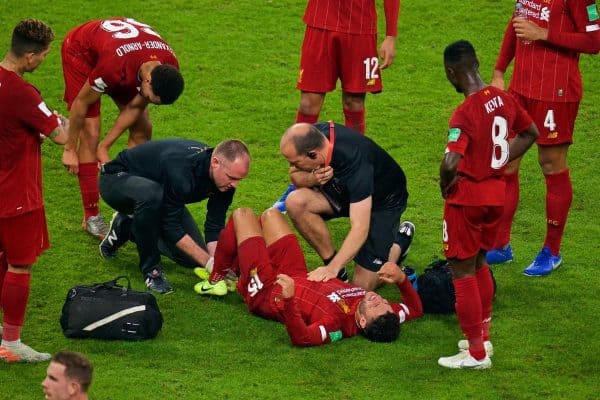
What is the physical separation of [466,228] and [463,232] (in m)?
0.03

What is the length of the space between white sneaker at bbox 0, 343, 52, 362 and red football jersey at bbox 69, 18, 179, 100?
8.53 feet

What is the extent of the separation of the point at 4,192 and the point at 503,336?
137 inches

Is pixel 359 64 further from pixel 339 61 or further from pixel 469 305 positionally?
pixel 469 305

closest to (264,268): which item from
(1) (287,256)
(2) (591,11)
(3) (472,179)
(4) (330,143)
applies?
(1) (287,256)

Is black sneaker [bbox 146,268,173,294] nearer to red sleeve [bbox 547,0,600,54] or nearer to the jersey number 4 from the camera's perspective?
the jersey number 4

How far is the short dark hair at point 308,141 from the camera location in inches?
332

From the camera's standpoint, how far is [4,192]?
7805 mm

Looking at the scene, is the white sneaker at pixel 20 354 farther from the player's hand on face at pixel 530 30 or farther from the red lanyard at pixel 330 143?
the player's hand on face at pixel 530 30

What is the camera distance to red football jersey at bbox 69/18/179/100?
386 inches

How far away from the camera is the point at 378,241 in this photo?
932 centimetres

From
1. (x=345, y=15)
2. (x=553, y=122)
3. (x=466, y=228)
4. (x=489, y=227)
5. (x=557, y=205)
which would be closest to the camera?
(x=466, y=228)

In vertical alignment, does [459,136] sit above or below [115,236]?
above

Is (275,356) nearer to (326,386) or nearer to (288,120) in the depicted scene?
(326,386)

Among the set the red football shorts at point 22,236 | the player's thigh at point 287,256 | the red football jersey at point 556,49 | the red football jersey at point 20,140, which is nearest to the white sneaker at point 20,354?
the red football shorts at point 22,236
